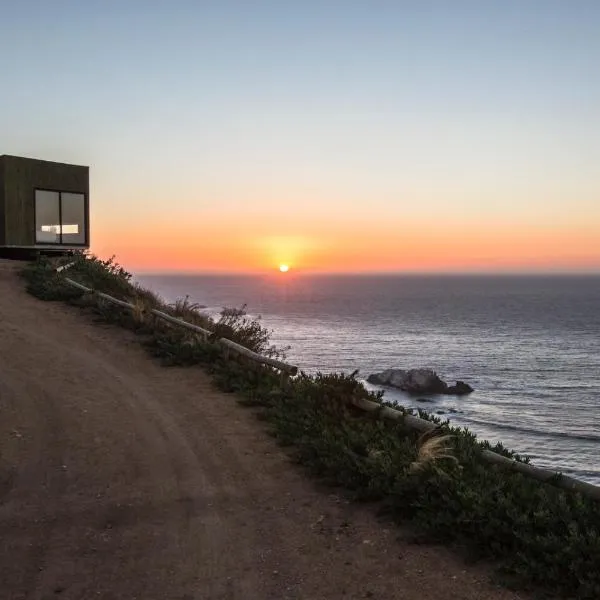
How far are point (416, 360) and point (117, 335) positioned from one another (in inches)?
1965

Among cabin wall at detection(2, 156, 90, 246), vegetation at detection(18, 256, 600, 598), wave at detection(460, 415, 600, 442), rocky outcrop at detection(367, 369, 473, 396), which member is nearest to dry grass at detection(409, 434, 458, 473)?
vegetation at detection(18, 256, 600, 598)

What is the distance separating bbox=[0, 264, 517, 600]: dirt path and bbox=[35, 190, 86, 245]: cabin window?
20.5m

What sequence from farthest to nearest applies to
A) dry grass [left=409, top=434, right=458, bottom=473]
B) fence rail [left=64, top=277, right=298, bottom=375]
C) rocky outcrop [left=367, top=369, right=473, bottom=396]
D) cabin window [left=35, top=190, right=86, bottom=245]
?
rocky outcrop [left=367, top=369, right=473, bottom=396] < cabin window [left=35, top=190, right=86, bottom=245] < fence rail [left=64, top=277, right=298, bottom=375] < dry grass [left=409, top=434, right=458, bottom=473]

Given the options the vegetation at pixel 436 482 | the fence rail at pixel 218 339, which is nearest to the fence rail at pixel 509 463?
the vegetation at pixel 436 482

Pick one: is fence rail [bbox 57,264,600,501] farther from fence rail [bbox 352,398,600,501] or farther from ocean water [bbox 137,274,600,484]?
ocean water [bbox 137,274,600,484]

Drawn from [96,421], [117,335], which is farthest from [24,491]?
[117,335]

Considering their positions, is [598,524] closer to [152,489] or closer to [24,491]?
[152,489]

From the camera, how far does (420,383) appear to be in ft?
151

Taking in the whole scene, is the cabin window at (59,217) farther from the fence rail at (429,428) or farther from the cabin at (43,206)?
the fence rail at (429,428)

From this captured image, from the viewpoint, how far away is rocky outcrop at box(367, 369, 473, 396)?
149ft

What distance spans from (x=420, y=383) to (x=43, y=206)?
28.5 meters

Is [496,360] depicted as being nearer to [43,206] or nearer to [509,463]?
[43,206]

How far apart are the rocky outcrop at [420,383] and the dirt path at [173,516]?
36335mm

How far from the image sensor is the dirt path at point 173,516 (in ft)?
16.9
